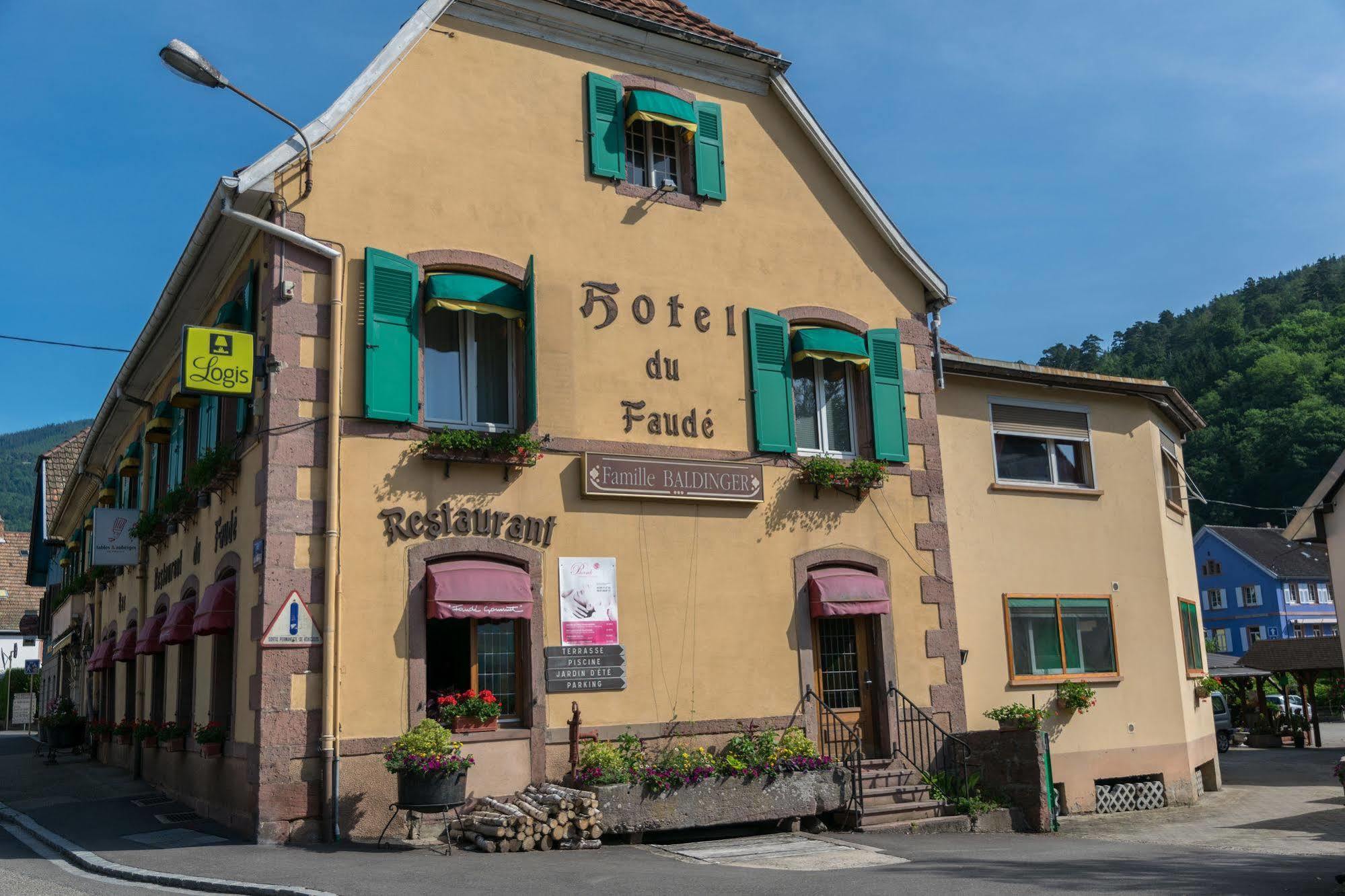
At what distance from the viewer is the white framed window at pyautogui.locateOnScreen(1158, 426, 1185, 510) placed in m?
19.2

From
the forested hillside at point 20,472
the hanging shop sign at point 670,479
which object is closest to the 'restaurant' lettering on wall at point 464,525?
the hanging shop sign at point 670,479

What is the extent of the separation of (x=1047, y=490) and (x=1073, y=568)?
1.19m

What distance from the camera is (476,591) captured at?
11820 millimetres

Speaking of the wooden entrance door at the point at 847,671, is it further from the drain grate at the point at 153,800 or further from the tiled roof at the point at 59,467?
the tiled roof at the point at 59,467

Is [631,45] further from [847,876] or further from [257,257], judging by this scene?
[847,876]

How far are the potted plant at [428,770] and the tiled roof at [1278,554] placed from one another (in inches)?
2481

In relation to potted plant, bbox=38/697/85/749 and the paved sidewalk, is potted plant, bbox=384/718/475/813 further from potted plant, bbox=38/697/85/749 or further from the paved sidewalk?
potted plant, bbox=38/697/85/749

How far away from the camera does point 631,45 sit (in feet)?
47.8

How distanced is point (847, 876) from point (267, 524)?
6225 mm

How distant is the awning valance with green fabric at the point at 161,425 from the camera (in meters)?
16.7

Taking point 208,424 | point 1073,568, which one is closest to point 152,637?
point 208,424

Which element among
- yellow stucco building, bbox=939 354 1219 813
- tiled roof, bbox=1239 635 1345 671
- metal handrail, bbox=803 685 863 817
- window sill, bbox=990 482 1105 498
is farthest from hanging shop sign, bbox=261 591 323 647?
tiled roof, bbox=1239 635 1345 671

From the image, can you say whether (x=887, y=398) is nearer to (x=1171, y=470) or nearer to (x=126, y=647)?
(x=1171, y=470)

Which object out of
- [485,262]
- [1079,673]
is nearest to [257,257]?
[485,262]
